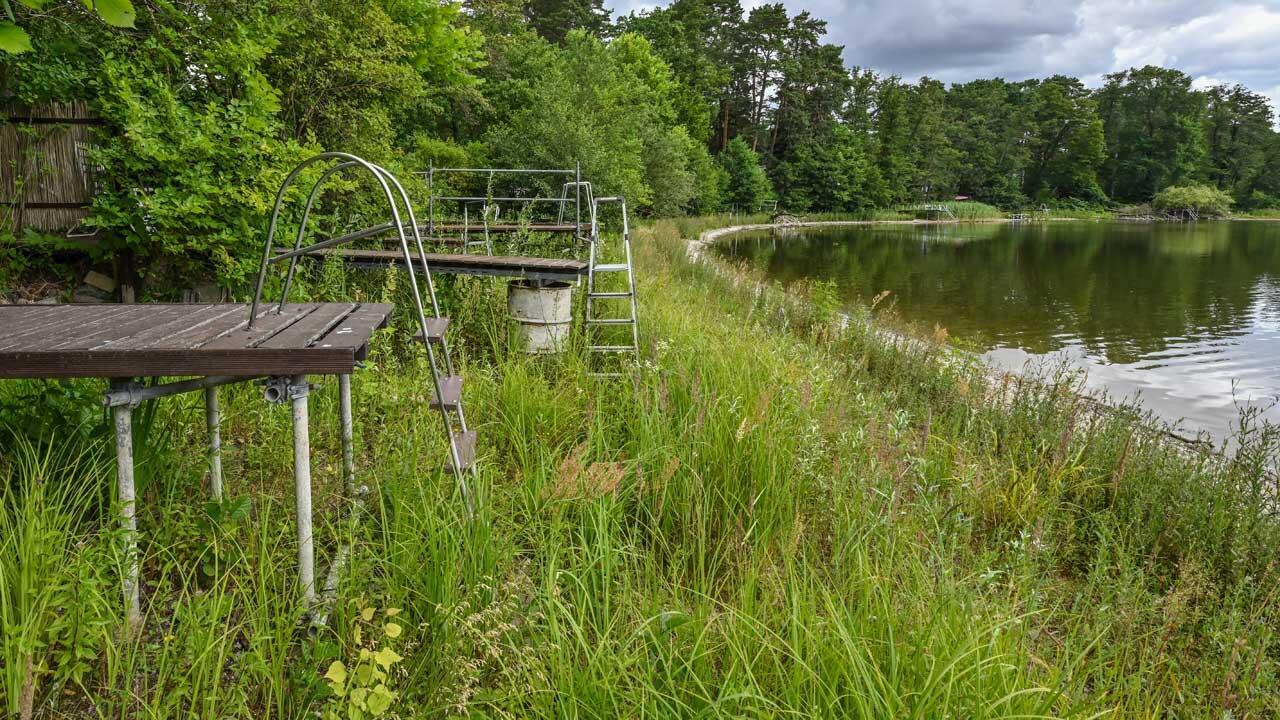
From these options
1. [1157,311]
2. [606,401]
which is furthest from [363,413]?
[1157,311]

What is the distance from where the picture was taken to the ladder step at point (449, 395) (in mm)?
2701

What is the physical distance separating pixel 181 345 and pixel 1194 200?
81688 millimetres

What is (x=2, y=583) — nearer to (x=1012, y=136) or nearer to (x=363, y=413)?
(x=363, y=413)

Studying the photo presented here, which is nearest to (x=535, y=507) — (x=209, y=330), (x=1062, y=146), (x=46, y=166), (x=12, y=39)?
(x=209, y=330)

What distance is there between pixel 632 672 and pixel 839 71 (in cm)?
6294

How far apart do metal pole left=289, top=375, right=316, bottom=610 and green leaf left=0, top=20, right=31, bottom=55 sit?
1.25 meters

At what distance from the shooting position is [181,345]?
2.07m

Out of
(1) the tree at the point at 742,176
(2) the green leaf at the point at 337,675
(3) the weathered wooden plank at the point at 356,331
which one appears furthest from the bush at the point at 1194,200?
(2) the green leaf at the point at 337,675

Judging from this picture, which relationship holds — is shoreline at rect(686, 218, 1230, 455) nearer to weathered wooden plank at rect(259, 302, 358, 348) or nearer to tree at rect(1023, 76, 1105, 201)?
weathered wooden plank at rect(259, 302, 358, 348)

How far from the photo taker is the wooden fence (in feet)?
21.5

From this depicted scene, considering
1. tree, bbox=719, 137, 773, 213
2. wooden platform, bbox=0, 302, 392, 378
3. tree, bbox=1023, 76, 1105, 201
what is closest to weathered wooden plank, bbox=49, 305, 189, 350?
wooden platform, bbox=0, 302, 392, 378

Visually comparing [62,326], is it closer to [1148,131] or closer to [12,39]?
[12,39]

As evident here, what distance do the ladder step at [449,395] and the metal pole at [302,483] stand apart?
1.76ft

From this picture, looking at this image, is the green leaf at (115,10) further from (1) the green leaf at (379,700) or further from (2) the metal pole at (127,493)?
(1) the green leaf at (379,700)
